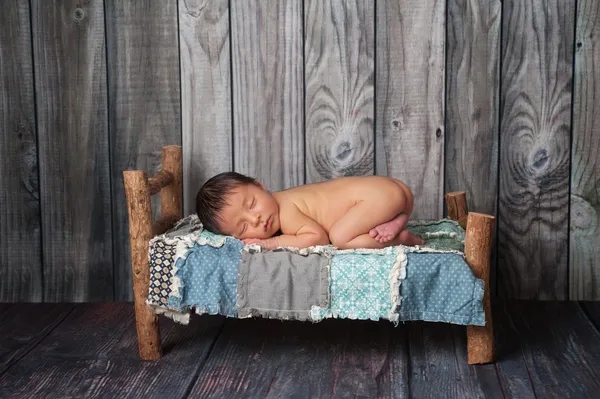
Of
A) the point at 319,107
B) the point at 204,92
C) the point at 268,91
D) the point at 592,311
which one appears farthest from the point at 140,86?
the point at 592,311

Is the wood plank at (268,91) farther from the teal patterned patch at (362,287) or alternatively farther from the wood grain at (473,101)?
the teal patterned patch at (362,287)

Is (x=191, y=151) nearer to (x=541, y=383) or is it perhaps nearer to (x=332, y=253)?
(x=332, y=253)

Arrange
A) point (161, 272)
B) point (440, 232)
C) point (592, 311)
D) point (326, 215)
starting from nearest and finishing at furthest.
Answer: point (161, 272), point (326, 215), point (440, 232), point (592, 311)

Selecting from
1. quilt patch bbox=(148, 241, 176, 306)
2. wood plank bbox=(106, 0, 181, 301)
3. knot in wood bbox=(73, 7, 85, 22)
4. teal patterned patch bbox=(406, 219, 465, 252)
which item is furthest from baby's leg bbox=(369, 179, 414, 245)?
knot in wood bbox=(73, 7, 85, 22)

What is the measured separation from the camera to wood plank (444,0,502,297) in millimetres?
2971

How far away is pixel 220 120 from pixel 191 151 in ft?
0.57

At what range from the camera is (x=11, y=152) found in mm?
3141

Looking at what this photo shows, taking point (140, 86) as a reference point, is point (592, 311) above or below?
below

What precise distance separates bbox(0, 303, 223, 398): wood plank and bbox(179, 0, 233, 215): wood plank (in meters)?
0.56

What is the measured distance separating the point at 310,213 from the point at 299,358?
1.62ft

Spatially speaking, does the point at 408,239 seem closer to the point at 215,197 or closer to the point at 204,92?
the point at 215,197

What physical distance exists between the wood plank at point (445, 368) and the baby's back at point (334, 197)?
525 mm

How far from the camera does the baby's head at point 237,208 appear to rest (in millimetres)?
2570

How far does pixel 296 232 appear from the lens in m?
2.62
